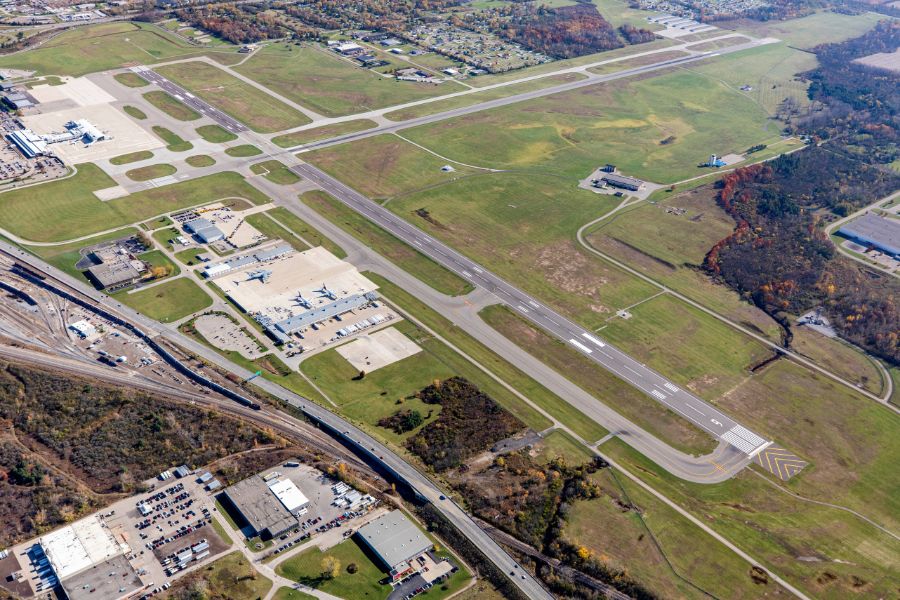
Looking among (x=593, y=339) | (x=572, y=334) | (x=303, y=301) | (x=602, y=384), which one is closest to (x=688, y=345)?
(x=593, y=339)

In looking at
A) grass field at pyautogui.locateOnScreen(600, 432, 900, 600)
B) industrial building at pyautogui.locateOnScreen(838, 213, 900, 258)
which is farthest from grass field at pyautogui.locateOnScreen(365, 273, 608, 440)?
industrial building at pyautogui.locateOnScreen(838, 213, 900, 258)

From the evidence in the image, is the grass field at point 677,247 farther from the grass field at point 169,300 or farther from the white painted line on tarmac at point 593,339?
the grass field at point 169,300

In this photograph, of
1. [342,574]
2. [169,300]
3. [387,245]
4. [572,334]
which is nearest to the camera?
[342,574]

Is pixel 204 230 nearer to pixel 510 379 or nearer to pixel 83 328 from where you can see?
pixel 83 328

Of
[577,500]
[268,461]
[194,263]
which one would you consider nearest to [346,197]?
[194,263]

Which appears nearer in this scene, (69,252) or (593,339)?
(593,339)

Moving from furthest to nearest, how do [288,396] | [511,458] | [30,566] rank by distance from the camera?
[288,396], [511,458], [30,566]

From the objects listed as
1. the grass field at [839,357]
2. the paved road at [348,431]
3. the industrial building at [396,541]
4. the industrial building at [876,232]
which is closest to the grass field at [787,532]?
the paved road at [348,431]

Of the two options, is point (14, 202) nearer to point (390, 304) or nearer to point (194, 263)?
point (194, 263)
